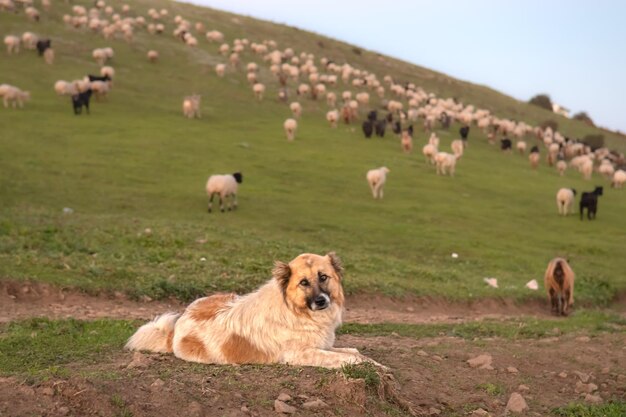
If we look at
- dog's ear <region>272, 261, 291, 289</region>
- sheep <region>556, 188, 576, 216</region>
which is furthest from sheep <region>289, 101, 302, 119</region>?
dog's ear <region>272, 261, 291, 289</region>

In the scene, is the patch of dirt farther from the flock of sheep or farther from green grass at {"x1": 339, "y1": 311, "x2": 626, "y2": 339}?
the flock of sheep

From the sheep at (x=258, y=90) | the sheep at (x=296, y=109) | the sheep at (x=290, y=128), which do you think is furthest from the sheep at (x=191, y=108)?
the sheep at (x=258, y=90)

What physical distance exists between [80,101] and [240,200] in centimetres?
1601

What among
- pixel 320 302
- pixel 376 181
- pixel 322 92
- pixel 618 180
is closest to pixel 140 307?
pixel 320 302

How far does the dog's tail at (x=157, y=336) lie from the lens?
379 inches

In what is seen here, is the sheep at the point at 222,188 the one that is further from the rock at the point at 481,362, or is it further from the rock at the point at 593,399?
the rock at the point at 593,399

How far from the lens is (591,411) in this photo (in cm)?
870

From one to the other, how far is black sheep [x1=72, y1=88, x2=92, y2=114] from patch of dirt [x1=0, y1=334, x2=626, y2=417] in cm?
3133

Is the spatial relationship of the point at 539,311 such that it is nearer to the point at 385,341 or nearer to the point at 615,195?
the point at 385,341

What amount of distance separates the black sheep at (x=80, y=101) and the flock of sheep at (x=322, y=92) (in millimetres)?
51

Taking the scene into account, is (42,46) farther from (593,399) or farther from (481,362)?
(593,399)

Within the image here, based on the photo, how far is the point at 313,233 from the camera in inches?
952

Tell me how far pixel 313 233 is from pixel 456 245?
14.4ft

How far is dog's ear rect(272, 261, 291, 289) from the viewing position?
866cm
